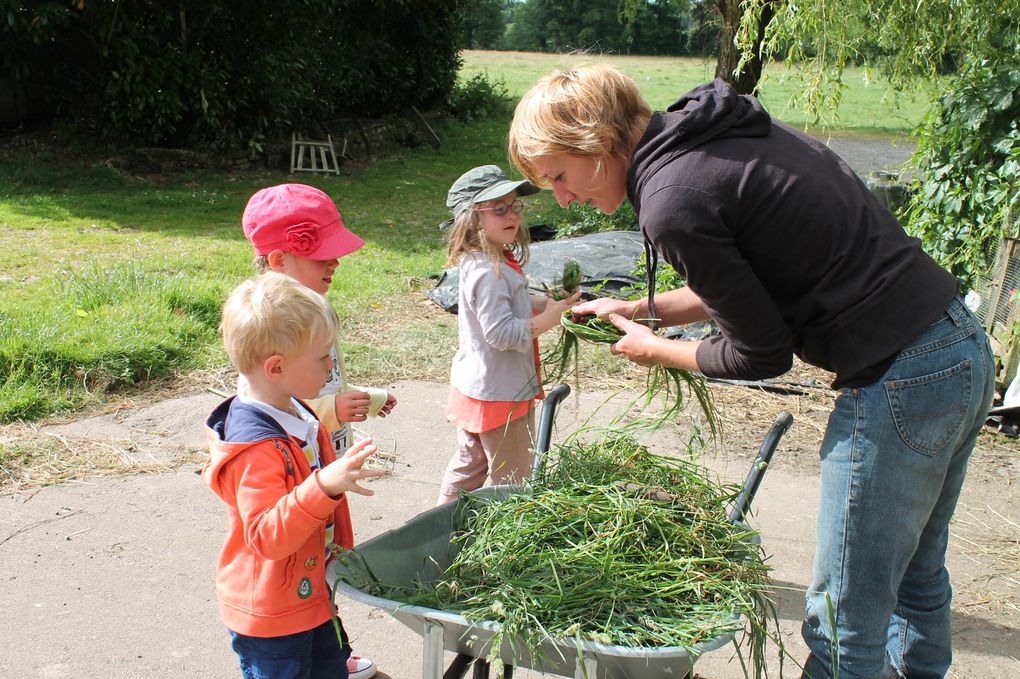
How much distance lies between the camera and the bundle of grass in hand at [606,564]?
1835 mm

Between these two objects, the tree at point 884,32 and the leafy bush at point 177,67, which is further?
the leafy bush at point 177,67

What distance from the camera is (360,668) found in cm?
279

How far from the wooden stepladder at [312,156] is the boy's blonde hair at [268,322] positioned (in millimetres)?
11428

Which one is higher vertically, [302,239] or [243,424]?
[302,239]

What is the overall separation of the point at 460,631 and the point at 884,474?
1007mm

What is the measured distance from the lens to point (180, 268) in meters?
7.27

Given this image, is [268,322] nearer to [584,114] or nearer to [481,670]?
[584,114]

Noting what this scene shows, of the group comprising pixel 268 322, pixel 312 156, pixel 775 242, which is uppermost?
pixel 775 242

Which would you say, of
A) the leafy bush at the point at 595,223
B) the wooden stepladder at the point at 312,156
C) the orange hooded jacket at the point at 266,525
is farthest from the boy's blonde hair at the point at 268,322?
the wooden stepladder at the point at 312,156

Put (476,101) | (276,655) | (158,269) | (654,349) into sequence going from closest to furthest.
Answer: (276,655) → (654,349) → (158,269) → (476,101)

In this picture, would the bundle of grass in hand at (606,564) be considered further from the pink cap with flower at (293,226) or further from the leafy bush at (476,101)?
the leafy bush at (476,101)

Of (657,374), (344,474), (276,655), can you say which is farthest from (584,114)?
(276,655)

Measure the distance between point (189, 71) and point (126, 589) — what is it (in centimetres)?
996

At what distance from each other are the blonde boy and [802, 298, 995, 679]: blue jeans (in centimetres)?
108
